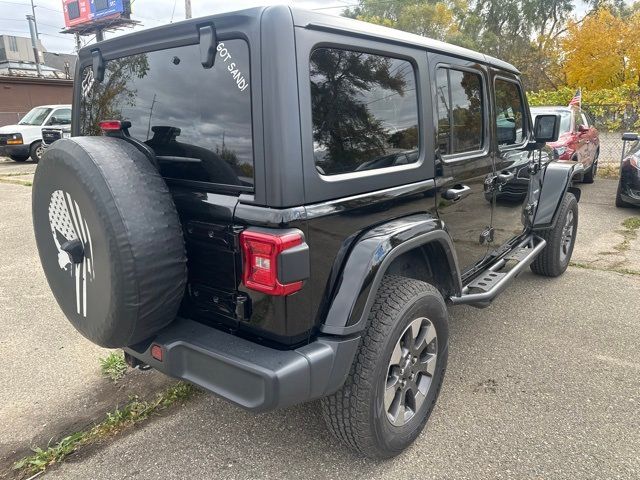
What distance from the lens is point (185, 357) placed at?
2.07 metres

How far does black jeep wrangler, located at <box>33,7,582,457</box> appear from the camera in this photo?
1857mm

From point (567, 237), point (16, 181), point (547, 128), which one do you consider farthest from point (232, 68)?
point (16, 181)

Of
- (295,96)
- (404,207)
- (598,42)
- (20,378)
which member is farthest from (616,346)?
(598,42)

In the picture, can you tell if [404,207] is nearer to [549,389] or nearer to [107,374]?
[549,389]

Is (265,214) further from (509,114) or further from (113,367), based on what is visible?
(509,114)

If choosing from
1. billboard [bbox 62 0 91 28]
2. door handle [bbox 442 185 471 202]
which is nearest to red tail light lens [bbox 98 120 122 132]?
door handle [bbox 442 185 471 202]

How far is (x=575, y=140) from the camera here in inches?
351

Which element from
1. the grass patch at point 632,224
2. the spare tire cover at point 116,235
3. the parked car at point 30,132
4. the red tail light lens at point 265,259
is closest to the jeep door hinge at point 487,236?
the red tail light lens at point 265,259

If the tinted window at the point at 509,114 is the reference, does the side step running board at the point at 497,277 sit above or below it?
below

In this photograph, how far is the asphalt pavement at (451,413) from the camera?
236cm

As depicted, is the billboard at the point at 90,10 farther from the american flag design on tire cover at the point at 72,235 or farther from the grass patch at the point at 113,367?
the american flag design on tire cover at the point at 72,235

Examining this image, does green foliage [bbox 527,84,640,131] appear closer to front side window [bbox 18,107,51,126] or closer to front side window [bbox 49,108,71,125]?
front side window [bbox 49,108,71,125]

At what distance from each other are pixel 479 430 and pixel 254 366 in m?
1.40

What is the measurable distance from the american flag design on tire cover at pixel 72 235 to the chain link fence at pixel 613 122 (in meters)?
13.5
